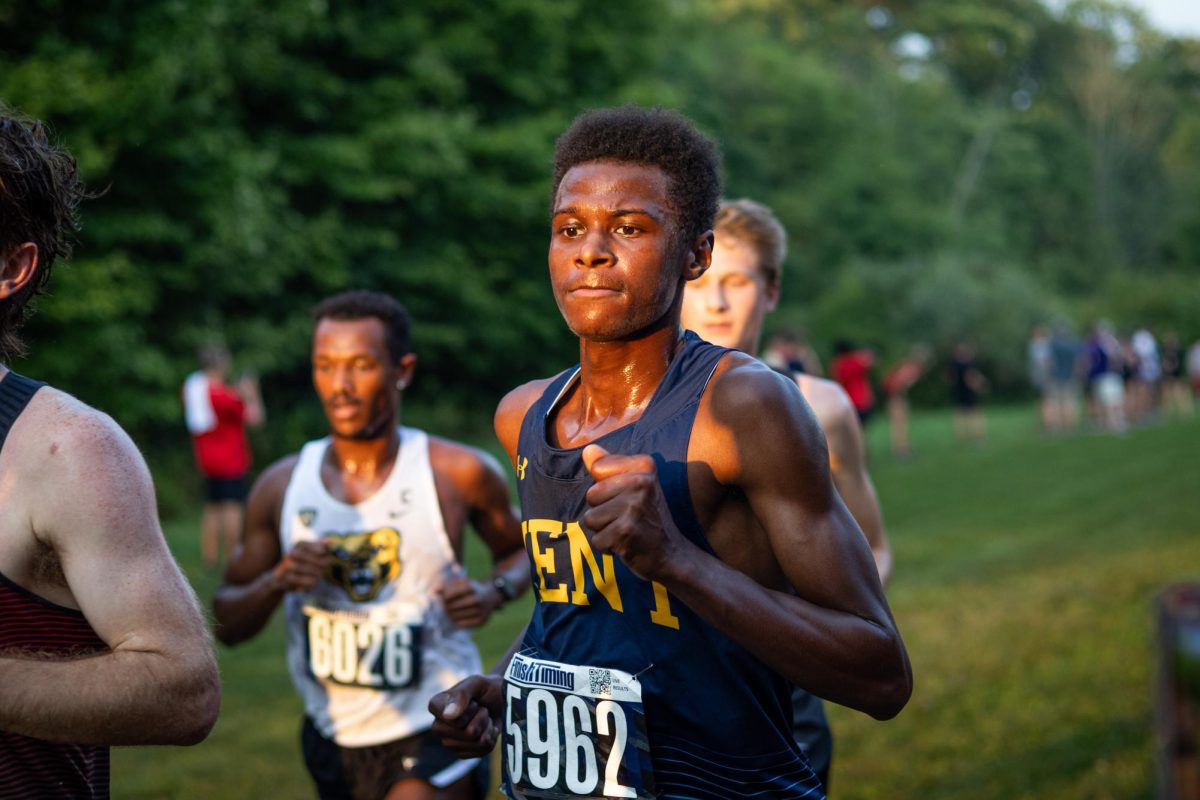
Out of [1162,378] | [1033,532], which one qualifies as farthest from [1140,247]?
[1033,532]

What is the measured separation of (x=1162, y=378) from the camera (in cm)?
3406

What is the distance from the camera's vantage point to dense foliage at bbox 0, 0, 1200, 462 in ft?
58.4

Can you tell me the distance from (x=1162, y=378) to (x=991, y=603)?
25.4 meters

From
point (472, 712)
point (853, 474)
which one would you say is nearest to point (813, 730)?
point (853, 474)

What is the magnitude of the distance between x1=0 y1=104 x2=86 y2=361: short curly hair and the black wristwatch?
7.30 feet

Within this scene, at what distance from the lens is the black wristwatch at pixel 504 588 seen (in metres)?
4.62

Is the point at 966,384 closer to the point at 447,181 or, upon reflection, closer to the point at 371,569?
the point at 447,181

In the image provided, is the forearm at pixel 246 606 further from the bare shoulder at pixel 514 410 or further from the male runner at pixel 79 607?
the male runner at pixel 79 607

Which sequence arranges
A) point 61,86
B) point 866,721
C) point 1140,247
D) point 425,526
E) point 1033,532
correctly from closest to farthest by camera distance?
point 425,526
point 866,721
point 1033,532
point 61,86
point 1140,247

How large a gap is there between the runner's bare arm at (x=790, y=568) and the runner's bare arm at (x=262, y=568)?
6.71ft

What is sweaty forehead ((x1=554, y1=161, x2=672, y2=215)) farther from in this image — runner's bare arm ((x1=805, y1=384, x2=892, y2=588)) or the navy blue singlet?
runner's bare arm ((x1=805, y1=384, x2=892, y2=588))

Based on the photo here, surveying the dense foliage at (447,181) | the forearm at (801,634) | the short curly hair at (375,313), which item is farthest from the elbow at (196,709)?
the short curly hair at (375,313)

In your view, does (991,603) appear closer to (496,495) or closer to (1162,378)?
(496,495)

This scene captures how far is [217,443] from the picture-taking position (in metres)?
13.3
